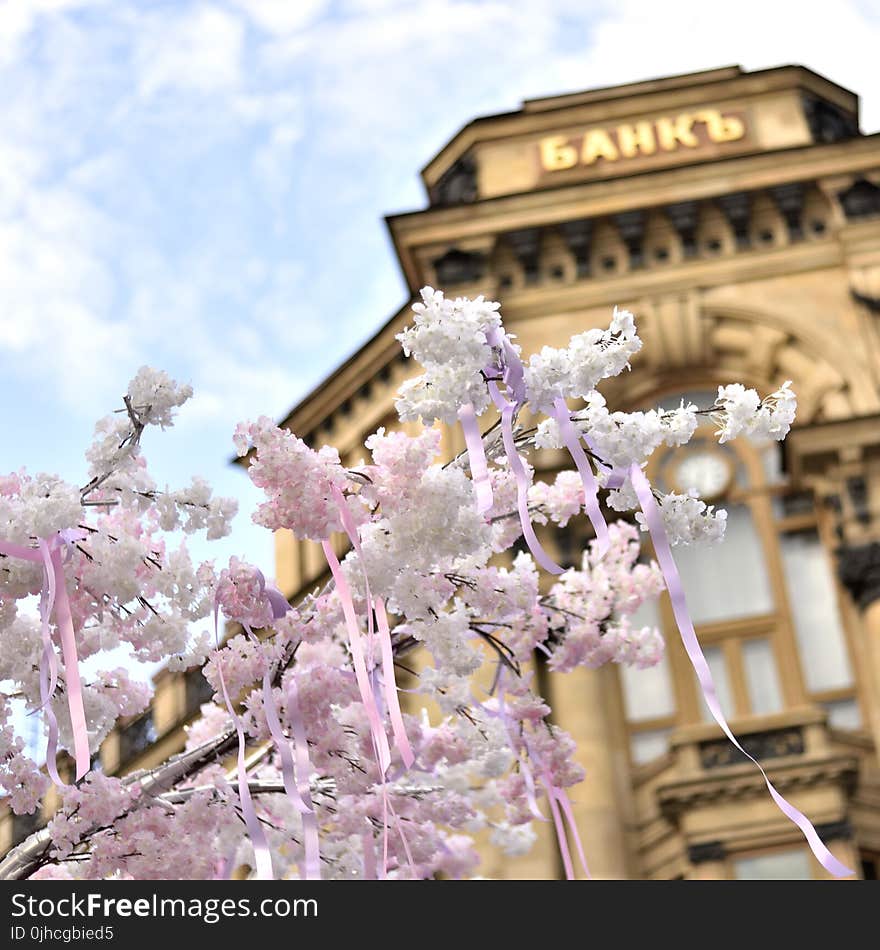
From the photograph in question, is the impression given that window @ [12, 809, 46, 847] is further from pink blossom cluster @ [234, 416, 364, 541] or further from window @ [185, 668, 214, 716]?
pink blossom cluster @ [234, 416, 364, 541]

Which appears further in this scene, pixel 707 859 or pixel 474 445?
pixel 707 859

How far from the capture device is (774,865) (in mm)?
16594

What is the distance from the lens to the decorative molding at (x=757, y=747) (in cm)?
1706

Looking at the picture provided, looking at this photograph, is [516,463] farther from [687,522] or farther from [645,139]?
[645,139]

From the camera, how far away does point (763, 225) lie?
21000mm

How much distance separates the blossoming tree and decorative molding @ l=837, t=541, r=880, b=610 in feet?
32.1

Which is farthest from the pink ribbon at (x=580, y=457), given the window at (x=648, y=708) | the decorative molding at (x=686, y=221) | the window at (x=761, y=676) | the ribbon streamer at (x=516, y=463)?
the decorative molding at (x=686, y=221)

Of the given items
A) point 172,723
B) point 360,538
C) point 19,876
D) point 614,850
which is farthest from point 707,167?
point 19,876

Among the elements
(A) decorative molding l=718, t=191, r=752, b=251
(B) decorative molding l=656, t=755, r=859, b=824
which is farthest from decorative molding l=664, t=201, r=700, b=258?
(B) decorative molding l=656, t=755, r=859, b=824

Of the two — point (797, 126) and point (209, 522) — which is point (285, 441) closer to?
point (209, 522)

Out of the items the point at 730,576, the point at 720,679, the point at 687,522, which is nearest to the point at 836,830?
the point at 720,679

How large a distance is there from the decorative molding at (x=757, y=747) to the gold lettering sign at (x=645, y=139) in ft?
30.9

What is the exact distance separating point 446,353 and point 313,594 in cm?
186

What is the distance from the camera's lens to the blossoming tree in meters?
7.21
